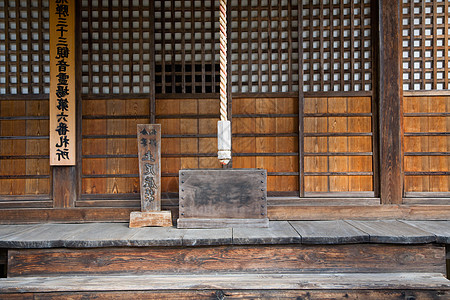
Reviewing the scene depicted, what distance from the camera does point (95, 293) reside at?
8.64ft

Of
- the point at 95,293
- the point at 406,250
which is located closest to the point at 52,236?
the point at 95,293

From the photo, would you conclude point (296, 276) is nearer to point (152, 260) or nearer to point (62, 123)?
point (152, 260)

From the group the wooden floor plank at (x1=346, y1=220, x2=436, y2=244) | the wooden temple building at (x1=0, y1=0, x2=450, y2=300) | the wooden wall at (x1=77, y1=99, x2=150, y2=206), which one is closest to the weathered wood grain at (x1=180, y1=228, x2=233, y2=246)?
the wooden temple building at (x1=0, y1=0, x2=450, y2=300)

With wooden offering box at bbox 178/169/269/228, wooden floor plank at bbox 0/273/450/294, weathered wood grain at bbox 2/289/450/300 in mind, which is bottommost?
weathered wood grain at bbox 2/289/450/300

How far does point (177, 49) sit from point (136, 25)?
714 millimetres

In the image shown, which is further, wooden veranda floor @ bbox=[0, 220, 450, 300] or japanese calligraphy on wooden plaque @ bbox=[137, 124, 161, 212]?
japanese calligraphy on wooden plaque @ bbox=[137, 124, 161, 212]

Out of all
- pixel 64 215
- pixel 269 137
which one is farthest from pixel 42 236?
pixel 269 137

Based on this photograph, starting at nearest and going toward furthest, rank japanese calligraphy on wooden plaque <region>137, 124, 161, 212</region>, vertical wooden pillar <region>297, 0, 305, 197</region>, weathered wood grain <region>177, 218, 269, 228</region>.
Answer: weathered wood grain <region>177, 218, 269, 228</region>
japanese calligraphy on wooden plaque <region>137, 124, 161, 212</region>
vertical wooden pillar <region>297, 0, 305, 197</region>

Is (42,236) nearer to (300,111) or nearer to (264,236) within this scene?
(264,236)

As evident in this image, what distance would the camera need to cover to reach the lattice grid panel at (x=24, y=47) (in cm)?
397

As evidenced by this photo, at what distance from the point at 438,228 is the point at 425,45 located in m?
2.67

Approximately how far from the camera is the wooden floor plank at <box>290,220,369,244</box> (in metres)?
2.89

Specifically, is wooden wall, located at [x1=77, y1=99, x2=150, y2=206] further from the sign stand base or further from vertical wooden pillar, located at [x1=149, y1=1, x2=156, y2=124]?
the sign stand base

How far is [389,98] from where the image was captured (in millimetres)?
3910
